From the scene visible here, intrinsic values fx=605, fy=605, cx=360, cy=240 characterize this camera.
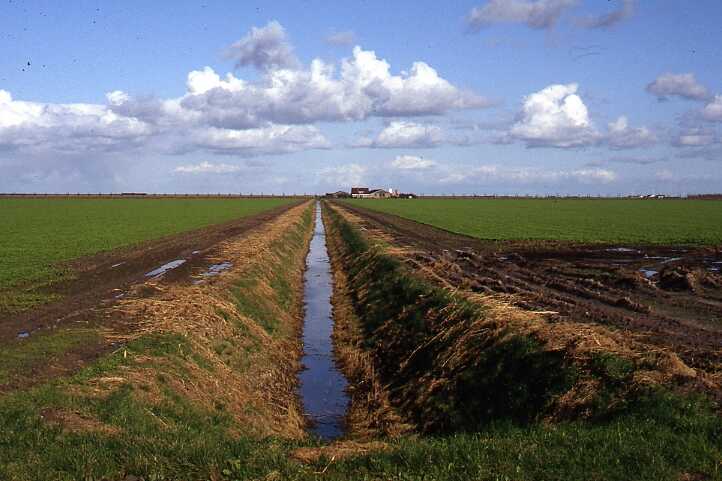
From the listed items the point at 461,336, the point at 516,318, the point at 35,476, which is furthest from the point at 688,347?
the point at 35,476

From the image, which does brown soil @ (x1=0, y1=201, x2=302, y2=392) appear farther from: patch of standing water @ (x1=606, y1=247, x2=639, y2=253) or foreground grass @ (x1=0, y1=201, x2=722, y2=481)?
patch of standing water @ (x1=606, y1=247, x2=639, y2=253)

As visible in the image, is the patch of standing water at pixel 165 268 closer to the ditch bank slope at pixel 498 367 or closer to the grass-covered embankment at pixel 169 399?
the grass-covered embankment at pixel 169 399

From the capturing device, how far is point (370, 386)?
1655cm

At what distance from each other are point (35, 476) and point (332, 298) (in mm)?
21560

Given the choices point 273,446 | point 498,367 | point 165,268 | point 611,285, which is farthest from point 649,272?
point 273,446

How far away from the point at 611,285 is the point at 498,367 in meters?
13.3

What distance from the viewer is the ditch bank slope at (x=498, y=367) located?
1080 centimetres

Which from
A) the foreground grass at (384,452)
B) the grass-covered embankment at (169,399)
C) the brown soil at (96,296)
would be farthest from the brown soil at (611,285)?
the brown soil at (96,296)

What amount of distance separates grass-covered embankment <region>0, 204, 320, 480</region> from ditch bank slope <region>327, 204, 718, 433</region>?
2945mm

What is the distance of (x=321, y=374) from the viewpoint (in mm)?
18125

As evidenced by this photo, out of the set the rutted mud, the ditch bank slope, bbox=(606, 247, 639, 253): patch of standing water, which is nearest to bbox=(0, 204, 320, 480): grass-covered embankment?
the rutted mud

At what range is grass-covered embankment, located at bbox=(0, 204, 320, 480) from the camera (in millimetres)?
8438

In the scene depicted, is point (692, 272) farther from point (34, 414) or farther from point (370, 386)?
point (34, 414)

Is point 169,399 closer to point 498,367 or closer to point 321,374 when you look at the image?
point 321,374
